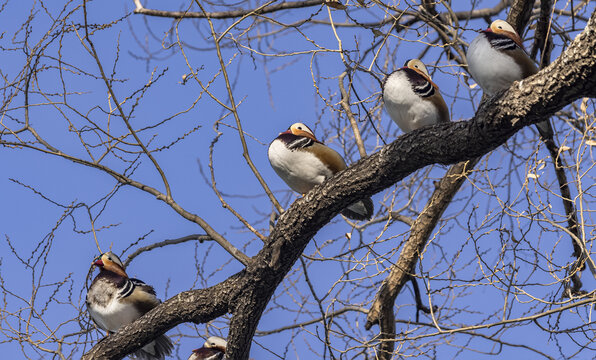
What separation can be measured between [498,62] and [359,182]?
2.90 ft

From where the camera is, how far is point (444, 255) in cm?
575

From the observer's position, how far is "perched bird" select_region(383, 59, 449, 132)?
4.12m

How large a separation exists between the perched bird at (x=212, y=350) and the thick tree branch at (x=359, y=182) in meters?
0.68

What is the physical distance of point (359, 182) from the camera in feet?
12.1

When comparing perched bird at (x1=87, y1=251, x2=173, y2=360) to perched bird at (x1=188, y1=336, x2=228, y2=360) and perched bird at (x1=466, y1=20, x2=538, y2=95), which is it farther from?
perched bird at (x1=466, y1=20, x2=538, y2=95)

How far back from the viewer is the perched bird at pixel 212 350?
200 inches

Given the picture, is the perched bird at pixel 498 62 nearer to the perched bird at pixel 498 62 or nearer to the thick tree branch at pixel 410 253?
the perched bird at pixel 498 62

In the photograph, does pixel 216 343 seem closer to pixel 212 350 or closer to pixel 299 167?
pixel 212 350

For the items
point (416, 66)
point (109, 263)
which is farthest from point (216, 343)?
point (416, 66)

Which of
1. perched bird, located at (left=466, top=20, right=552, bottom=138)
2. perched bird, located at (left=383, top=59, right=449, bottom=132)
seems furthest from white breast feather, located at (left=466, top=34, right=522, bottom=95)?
perched bird, located at (left=383, top=59, right=449, bottom=132)

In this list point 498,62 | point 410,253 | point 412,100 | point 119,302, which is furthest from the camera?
point 410,253

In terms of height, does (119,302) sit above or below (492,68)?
below

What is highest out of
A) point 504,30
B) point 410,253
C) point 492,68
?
point 504,30

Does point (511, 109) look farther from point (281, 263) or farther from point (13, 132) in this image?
point (13, 132)
